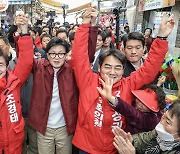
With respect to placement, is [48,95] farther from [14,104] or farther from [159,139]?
[159,139]

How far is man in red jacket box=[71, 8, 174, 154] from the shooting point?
213 cm

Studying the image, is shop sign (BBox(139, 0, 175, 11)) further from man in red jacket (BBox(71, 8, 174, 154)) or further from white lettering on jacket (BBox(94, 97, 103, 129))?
white lettering on jacket (BBox(94, 97, 103, 129))

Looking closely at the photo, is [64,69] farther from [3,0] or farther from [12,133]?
Answer: [3,0]

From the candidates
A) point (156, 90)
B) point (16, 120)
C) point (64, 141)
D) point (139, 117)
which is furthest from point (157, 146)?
point (16, 120)

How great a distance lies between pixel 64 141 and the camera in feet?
8.18

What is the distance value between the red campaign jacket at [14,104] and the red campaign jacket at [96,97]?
0.43m

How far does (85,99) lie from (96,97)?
11 cm

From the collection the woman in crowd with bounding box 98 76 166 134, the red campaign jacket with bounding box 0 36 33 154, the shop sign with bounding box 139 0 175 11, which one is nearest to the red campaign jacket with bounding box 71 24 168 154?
the woman in crowd with bounding box 98 76 166 134

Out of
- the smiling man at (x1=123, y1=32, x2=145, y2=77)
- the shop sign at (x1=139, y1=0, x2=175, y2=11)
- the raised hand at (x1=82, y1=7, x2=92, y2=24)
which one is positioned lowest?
the smiling man at (x1=123, y1=32, x2=145, y2=77)

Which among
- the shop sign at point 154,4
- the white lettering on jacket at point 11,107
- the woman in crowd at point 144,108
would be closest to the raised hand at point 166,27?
the woman in crowd at point 144,108

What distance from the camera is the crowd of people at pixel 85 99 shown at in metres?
2.01

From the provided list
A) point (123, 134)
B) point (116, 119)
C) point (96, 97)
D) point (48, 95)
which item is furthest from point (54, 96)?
point (123, 134)

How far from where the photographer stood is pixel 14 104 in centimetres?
221

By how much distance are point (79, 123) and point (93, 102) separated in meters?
0.26
